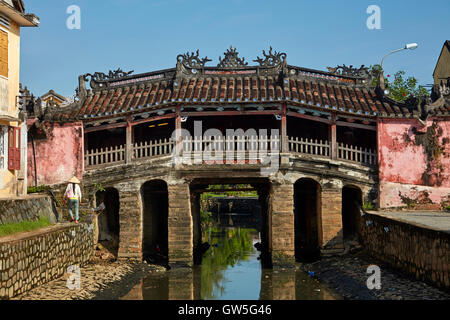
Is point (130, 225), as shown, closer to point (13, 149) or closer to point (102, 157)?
point (102, 157)

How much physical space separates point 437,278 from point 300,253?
9.65m

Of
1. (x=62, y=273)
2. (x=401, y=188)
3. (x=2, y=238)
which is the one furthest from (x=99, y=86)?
(x=401, y=188)

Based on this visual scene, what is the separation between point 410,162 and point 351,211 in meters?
3.19

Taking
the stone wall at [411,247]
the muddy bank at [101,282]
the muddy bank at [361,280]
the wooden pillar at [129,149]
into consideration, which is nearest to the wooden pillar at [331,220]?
the muddy bank at [361,280]

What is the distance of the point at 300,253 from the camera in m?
22.2

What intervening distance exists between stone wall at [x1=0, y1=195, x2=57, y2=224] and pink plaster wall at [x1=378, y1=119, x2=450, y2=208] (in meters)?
11.4

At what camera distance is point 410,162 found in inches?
792

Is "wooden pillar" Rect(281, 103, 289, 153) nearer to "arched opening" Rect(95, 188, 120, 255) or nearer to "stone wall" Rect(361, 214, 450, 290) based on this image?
"stone wall" Rect(361, 214, 450, 290)

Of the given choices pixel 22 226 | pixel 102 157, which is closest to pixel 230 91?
pixel 102 157

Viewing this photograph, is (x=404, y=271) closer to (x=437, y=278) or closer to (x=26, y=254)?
(x=437, y=278)

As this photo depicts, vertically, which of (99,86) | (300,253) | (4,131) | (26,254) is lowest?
(300,253)

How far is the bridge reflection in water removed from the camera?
1595 centimetres

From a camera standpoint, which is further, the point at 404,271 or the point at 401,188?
the point at 401,188

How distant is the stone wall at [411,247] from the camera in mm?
12531
